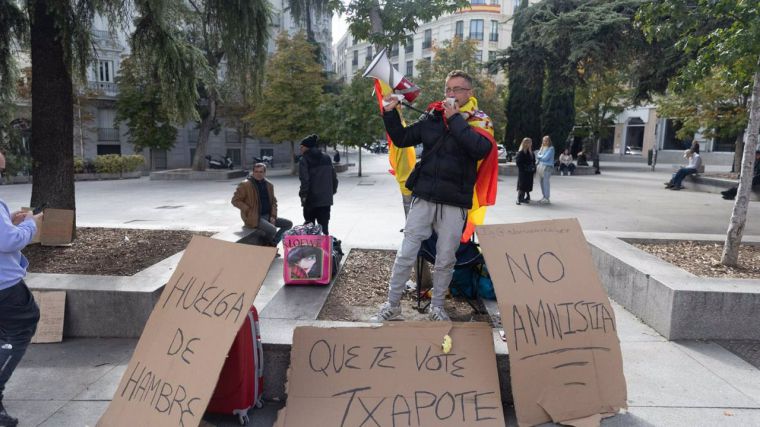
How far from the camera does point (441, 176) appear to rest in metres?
3.70

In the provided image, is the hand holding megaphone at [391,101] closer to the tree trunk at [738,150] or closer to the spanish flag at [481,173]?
the spanish flag at [481,173]

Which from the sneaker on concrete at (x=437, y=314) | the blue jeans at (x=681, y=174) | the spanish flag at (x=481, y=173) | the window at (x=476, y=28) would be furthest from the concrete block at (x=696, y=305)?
the window at (x=476, y=28)

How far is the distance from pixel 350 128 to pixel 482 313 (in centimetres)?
1882

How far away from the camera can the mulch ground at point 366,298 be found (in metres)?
4.31

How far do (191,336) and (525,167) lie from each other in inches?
436

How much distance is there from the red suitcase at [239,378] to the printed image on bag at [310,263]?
2.07m

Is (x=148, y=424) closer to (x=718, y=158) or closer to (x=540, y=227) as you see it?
(x=540, y=227)

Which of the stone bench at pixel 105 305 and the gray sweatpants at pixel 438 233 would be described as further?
the stone bench at pixel 105 305

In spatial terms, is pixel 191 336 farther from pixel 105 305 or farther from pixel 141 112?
pixel 141 112

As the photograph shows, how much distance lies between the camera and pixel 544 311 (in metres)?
2.96

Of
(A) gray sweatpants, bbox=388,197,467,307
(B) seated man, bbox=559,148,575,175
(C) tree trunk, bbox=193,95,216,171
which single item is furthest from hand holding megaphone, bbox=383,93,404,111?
(B) seated man, bbox=559,148,575,175

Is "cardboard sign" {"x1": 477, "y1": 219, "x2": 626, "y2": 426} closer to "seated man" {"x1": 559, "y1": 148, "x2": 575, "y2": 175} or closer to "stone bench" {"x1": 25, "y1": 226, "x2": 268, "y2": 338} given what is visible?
"stone bench" {"x1": 25, "y1": 226, "x2": 268, "y2": 338}

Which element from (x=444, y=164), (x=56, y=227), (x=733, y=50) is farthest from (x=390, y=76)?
(x=56, y=227)

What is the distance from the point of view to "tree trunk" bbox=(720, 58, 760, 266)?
200 inches
